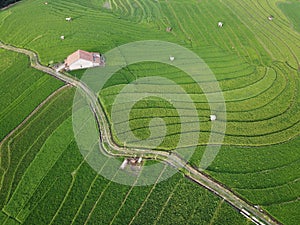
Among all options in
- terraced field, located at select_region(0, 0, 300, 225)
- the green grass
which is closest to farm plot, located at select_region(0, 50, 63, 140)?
terraced field, located at select_region(0, 0, 300, 225)

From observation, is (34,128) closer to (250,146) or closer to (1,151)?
(1,151)

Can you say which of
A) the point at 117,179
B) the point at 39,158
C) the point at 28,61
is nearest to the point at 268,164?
the point at 117,179

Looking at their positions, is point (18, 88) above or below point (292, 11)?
below

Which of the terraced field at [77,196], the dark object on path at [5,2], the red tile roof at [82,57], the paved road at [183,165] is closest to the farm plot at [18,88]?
the red tile roof at [82,57]

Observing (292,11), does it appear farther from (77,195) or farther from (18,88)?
(77,195)

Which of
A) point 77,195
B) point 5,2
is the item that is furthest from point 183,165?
point 5,2

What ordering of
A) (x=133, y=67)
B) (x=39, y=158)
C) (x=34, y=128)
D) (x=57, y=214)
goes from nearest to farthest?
(x=57, y=214) → (x=39, y=158) → (x=34, y=128) → (x=133, y=67)

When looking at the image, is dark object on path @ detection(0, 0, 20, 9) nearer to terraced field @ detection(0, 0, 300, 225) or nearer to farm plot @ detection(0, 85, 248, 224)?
terraced field @ detection(0, 0, 300, 225)
